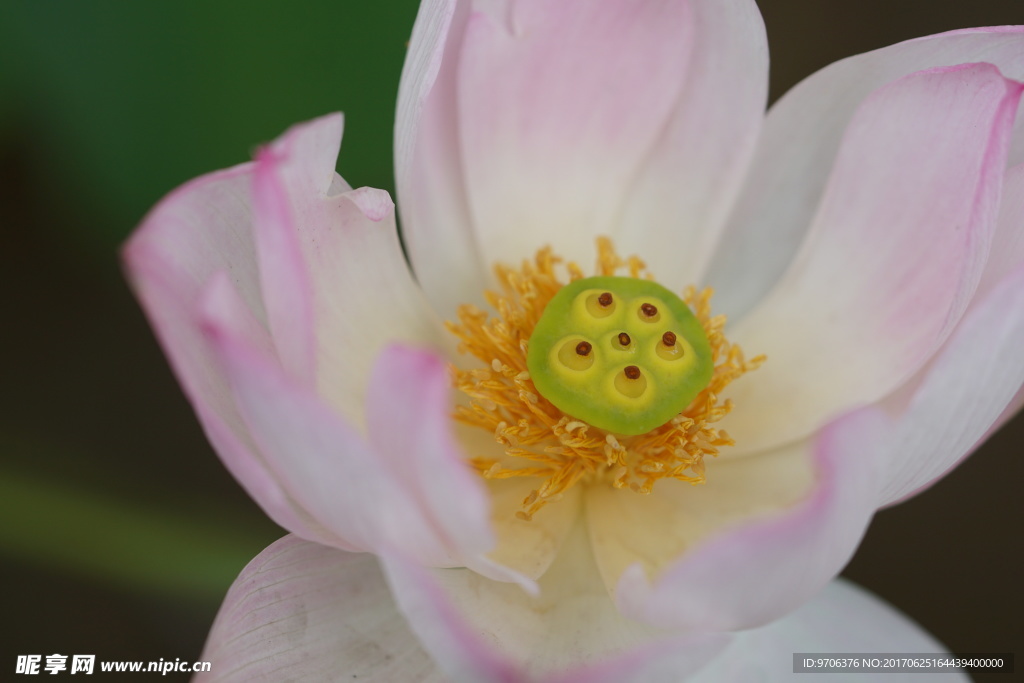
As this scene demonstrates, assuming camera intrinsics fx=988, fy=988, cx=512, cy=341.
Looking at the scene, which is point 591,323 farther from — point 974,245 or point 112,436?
point 112,436

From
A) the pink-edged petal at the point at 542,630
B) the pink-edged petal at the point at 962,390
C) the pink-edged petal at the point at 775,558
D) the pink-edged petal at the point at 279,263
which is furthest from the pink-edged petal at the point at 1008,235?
the pink-edged petal at the point at 279,263

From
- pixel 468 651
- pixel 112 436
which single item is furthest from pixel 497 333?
pixel 112 436

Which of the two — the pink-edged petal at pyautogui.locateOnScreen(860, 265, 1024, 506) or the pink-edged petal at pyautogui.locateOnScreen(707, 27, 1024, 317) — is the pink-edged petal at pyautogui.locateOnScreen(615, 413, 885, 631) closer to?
the pink-edged petal at pyautogui.locateOnScreen(860, 265, 1024, 506)

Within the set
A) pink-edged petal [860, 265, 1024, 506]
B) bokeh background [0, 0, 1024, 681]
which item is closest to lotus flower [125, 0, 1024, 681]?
pink-edged petal [860, 265, 1024, 506]

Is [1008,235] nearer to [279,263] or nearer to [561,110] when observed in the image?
[561,110]

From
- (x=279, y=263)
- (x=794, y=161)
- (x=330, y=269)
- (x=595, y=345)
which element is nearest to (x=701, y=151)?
(x=794, y=161)
